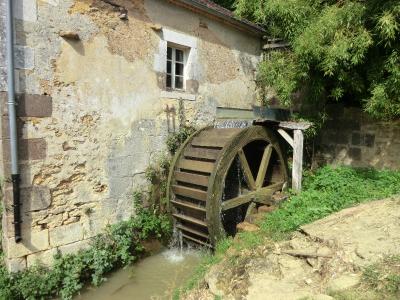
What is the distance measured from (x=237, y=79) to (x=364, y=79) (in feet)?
7.67

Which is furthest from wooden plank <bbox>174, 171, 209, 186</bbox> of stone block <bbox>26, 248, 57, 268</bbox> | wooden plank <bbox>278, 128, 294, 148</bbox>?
stone block <bbox>26, 248, 57, 268</bbox>

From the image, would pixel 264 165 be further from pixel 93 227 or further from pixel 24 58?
pixel 24 58

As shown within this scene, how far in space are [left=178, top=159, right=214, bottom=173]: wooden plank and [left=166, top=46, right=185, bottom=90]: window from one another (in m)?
1.33

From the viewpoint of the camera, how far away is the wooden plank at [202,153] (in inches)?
205

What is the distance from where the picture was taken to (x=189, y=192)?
5.18 m

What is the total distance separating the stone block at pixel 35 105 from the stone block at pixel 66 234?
4.75 ft

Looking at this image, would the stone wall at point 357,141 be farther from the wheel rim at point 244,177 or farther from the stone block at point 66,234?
the stone block at point 66,234

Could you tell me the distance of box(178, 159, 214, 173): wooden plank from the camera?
5114 mm

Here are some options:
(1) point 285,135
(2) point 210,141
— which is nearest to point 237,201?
(2) point 210,141

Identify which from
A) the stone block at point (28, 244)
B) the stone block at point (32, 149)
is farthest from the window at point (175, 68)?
the stone block at point (28, 244)

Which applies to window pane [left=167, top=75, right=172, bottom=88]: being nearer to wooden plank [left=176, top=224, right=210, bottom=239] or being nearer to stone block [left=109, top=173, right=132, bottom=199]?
stone block [left=109, top=173, right=132, bottom=199]

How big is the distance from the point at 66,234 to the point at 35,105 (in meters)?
1.67

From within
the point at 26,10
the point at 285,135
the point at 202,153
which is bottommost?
the point at 202,153

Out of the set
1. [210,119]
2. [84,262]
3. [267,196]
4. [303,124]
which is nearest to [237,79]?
[210,119]
